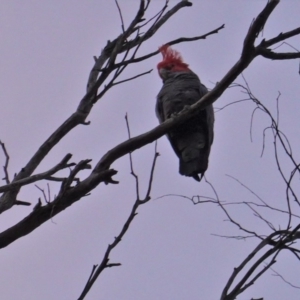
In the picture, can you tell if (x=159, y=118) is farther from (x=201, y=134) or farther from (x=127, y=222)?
(x=127, y=222)

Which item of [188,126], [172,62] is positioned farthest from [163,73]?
[188,126]

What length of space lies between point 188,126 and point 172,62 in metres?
1.43

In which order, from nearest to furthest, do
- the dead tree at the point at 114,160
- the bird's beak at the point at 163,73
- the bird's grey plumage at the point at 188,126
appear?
the dead tree at the point at 114,160, the bird's grey plumage at the point at 188,126, the bird's beak at the point at 163,73

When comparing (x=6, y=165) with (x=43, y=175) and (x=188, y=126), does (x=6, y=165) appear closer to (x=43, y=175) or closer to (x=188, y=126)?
(x=43, y=175)

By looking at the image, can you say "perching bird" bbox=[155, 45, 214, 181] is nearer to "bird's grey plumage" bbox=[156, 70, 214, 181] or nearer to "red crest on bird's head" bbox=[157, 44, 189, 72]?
"bird's grey plumage" bbox=[156, 70, 214, 181]

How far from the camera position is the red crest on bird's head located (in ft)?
19.3

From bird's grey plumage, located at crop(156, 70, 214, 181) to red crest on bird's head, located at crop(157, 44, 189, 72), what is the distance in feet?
1.70

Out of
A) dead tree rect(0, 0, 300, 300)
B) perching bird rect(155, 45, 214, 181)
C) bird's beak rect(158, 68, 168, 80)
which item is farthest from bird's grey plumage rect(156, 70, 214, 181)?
dead tree rect(0, 0, 300, 300)

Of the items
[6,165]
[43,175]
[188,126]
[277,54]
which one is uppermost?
[188,126]

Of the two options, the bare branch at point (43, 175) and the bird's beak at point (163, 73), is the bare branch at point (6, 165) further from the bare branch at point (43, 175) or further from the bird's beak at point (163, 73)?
the bird's beak at point (163, 73)

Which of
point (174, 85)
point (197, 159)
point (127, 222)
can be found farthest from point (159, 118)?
point (127, 222)

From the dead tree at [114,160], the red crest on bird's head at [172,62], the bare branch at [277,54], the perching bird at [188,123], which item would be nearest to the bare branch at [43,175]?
the dead tree at [114,160]

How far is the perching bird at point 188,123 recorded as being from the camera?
177 inches

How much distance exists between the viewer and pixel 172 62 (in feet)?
19.7
